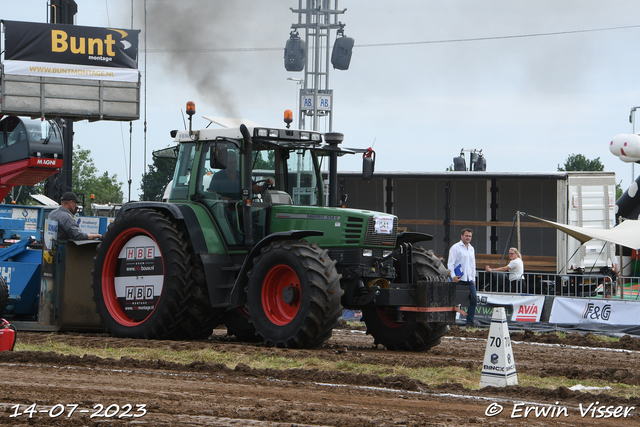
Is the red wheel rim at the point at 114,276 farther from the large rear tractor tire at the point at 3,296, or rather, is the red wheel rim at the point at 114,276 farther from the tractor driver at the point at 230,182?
the large rear tractor tire at the point at 3,296

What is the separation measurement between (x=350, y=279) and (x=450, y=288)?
1.15 meters

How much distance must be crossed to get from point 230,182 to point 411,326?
2.74 metres

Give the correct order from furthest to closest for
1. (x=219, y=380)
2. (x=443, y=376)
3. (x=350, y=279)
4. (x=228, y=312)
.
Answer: (x=228, y=312), (x=350, y=279), (x=443, y=376), (x=219, y=380)

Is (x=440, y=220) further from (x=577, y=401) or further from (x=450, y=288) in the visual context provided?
(x=577, y=401)

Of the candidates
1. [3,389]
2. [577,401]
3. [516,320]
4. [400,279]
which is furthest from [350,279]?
[516,320]

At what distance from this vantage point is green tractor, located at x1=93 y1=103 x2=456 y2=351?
8977 mm

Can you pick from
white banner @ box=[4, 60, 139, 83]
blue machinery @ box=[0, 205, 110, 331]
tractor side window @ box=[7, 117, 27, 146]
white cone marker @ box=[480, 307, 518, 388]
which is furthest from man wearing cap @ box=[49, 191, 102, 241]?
tractor side window @ box=[7, 117, 27, 146]

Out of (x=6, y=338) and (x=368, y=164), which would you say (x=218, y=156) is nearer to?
(x=368, y=164)

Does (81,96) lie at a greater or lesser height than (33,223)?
greater

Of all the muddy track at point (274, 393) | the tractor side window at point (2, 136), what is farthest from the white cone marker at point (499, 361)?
the tractor side window at point (2, 136)

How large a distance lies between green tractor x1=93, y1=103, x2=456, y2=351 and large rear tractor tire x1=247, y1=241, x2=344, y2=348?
1cm

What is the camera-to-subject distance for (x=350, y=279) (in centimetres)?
918

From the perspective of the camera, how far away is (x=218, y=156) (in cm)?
905

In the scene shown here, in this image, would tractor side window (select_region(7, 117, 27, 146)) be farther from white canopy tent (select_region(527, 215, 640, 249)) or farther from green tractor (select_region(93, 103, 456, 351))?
white canopy tent (select_region(527, 215, 640, 249))
